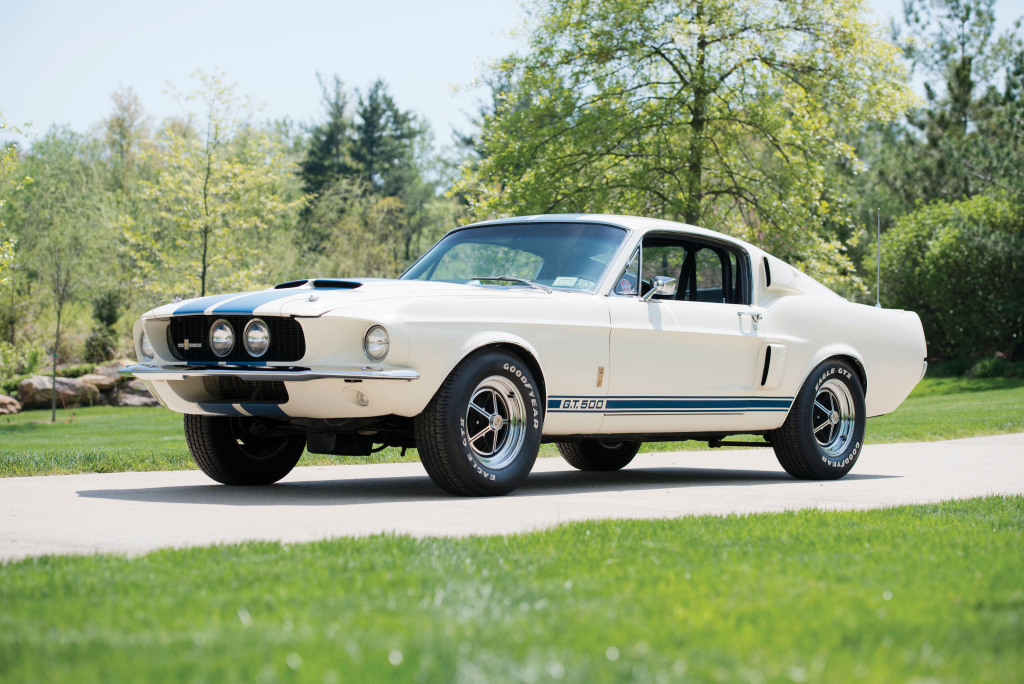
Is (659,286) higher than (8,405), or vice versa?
(659,286)

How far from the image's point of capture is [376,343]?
6.03 metres

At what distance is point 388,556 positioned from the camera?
400 centimetres

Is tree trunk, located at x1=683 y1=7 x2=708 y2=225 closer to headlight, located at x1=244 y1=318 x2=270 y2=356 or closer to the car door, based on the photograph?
the car door

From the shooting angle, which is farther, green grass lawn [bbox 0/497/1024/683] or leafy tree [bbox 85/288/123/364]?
leafy tree [bbox 85/288/123/364]

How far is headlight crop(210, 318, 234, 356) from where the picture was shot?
20.7 feet

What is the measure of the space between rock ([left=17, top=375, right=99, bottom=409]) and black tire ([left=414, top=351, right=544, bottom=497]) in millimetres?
25006

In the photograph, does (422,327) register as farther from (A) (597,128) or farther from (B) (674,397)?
(A) (597,128)

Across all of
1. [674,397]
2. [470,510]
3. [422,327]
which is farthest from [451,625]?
[674,397]

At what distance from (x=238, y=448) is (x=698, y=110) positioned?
15.0 metres

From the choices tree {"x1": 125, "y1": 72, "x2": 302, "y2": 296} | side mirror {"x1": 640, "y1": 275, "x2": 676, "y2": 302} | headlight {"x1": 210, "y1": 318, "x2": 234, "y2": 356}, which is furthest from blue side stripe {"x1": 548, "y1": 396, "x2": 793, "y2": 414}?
tree {"x1": 125, "y1": 72, "x2": 302, "y2": 296}

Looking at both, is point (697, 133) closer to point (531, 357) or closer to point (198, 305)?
point (531, 357)

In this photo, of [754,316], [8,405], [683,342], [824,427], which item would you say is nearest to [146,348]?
[683,342]

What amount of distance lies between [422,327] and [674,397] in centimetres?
219

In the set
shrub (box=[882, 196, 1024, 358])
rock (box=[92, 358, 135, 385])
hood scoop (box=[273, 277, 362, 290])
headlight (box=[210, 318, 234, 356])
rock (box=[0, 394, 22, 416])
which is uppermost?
shrub (box=[882, 196, 1024, 358])
